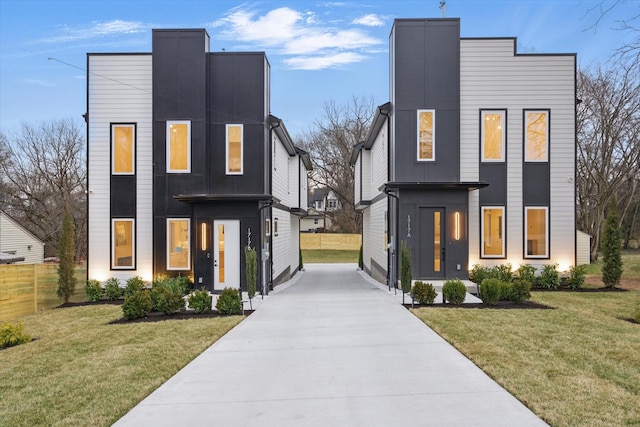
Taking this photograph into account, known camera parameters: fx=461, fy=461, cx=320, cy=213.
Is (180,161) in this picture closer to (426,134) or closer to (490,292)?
(426,134)

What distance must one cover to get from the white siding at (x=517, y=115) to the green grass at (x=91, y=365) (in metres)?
8.63

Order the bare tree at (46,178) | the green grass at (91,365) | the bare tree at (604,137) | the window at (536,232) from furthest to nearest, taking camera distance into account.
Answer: the bare tree at (46,178)
the bare tree at (604,137)
the window at (536,232)
the green grass at (91,365)

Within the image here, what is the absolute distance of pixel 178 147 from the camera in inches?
527

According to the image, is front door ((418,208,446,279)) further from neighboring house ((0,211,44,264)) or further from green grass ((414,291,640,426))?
neighboring house ((0,211,44,264))

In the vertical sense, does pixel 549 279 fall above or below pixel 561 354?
above

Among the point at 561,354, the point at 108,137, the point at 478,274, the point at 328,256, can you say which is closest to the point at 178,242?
the point at 108,137

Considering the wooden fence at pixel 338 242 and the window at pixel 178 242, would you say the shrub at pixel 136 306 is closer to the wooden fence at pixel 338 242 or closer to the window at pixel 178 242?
the window at pixel 178 242

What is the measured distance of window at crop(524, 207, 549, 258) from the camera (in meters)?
13.8

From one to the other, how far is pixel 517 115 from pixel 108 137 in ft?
40.3

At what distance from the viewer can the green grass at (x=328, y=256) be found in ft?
107

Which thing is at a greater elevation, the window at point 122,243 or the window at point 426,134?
the window at point 426,134

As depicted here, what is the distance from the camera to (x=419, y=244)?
43.0ft

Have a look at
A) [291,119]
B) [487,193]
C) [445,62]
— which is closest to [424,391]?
[487,193]

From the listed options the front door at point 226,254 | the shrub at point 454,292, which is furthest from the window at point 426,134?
the front door at point 226,254
